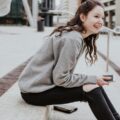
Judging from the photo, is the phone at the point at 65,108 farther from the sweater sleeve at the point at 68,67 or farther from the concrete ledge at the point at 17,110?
the sweater sleeve at the point at 68,67

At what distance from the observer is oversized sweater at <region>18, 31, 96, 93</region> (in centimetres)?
278

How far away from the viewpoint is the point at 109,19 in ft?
234

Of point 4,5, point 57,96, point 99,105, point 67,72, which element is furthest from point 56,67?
point 4,5

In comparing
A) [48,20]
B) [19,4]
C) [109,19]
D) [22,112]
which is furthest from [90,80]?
[109,19]

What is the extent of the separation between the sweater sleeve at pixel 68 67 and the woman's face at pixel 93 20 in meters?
0.23

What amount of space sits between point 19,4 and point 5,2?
36848 mm

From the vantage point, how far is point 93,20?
116 inches

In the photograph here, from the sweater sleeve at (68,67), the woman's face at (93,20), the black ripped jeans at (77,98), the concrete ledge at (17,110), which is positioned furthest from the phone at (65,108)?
the woman's face at (93,20)

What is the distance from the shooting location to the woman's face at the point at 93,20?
2941mm

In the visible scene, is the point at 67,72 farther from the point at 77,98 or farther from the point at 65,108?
the point at 65,108

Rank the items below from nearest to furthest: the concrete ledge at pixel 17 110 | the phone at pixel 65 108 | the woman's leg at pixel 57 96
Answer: the concrete ledge at pixel 17 110 → the woman's leg at pixel 57 96 → the phone at pixel 65 108

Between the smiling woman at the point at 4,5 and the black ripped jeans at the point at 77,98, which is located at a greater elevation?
the smiling woman at the point at 4,5

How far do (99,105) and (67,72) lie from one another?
0.33 meters

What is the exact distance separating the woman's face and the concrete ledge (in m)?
0.71
